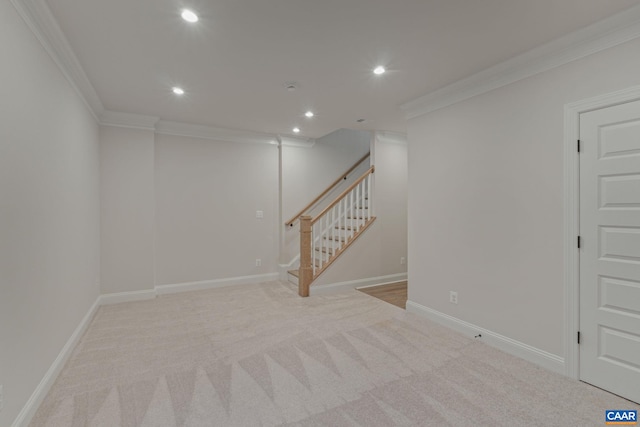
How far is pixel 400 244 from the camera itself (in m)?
5.17

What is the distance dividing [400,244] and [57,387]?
4493mm

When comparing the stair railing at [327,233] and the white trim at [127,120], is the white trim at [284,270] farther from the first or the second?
the white trim at [127,120]

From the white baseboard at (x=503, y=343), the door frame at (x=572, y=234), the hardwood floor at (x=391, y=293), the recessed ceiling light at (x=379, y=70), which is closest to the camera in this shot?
the door frame at (x=572, y=234)

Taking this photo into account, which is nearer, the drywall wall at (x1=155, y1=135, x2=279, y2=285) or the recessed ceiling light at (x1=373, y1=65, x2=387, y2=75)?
the recessed ceiling light at (x1=373, y1=65, x2=387, y2=75)

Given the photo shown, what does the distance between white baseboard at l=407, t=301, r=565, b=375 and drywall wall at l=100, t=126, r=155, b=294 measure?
149 inches

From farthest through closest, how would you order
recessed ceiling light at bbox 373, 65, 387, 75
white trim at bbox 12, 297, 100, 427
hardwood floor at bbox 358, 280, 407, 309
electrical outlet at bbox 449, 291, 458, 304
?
hardwood floor at bbox 358, 280, 407, 309 < electrical outlet at bbox 449, 291, 458, 304 < recessed ceiling light at bbox 373, 65, 387, 75 < white trim at bbox 12, 297, 100, 427

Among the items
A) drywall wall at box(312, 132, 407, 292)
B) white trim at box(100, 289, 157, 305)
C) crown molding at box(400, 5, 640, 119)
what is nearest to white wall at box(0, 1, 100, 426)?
white trim at box(100, 289, 157, 305)

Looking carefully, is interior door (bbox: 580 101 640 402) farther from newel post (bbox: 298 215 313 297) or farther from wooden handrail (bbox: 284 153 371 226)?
wooden handrail (bbox: 284 153 371 226)

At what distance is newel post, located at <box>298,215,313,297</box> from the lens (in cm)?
432

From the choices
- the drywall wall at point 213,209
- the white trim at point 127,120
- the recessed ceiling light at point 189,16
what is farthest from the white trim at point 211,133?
the recessed ceiling light at point 189,16

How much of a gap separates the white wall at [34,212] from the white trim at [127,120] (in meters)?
1.00

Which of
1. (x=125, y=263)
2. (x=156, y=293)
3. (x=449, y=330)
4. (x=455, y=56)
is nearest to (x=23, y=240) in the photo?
(x=125, y=263)

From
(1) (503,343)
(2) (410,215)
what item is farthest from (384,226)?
(1) (503,343)

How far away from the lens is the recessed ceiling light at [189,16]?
1.92 meters
